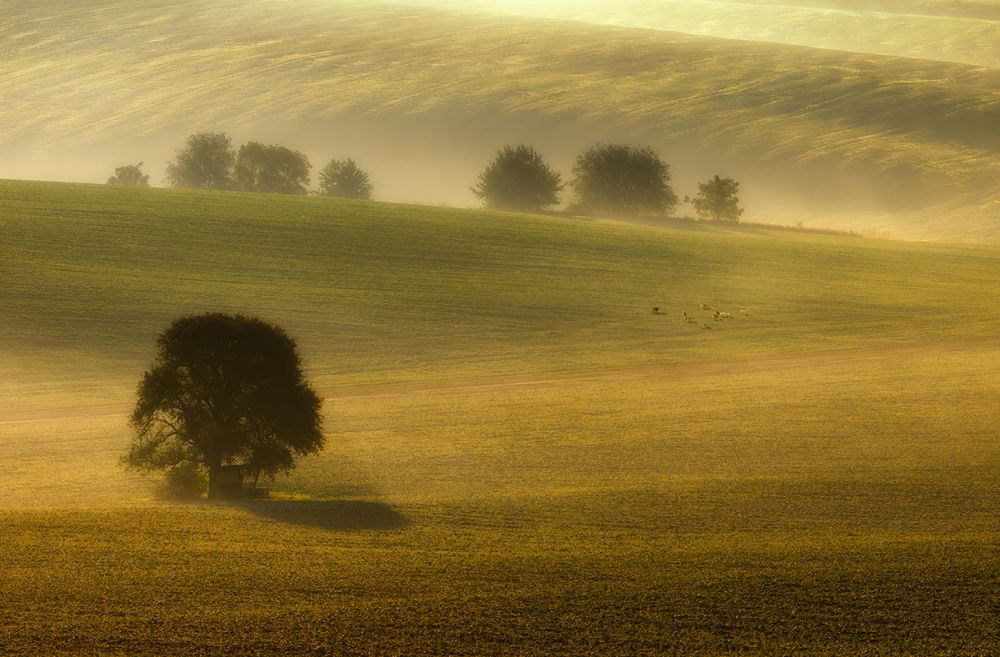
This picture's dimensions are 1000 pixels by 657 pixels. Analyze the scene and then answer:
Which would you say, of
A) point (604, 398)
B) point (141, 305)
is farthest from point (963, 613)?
point (141, 305)

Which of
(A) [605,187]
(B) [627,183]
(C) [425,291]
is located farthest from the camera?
(A) [605,187]

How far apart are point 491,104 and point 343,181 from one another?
44927 millimetres

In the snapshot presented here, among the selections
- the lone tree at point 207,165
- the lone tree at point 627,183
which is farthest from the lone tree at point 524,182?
the lone tree at point 207,165

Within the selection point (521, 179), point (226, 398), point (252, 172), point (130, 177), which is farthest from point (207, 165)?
point (226, 398)

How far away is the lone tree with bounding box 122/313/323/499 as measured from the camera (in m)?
19.1

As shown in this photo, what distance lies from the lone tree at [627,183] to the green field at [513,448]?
23238 mm

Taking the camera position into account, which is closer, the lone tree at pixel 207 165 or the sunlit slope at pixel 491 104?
the lone tree at pixel 207 165

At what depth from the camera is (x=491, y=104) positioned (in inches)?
4988

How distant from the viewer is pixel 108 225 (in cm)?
5250

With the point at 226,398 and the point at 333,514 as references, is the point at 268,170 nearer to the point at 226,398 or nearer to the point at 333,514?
the point at 226,398

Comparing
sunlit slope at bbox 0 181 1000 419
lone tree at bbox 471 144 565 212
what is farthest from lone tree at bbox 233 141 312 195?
sunlit slope at bbox 0 181 1000 419

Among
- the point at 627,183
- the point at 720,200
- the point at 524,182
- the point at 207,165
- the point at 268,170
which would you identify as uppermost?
the point at 207,165

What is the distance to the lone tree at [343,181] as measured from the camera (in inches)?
3408

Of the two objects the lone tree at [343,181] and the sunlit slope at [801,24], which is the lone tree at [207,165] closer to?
the lone tree at [343,181]
